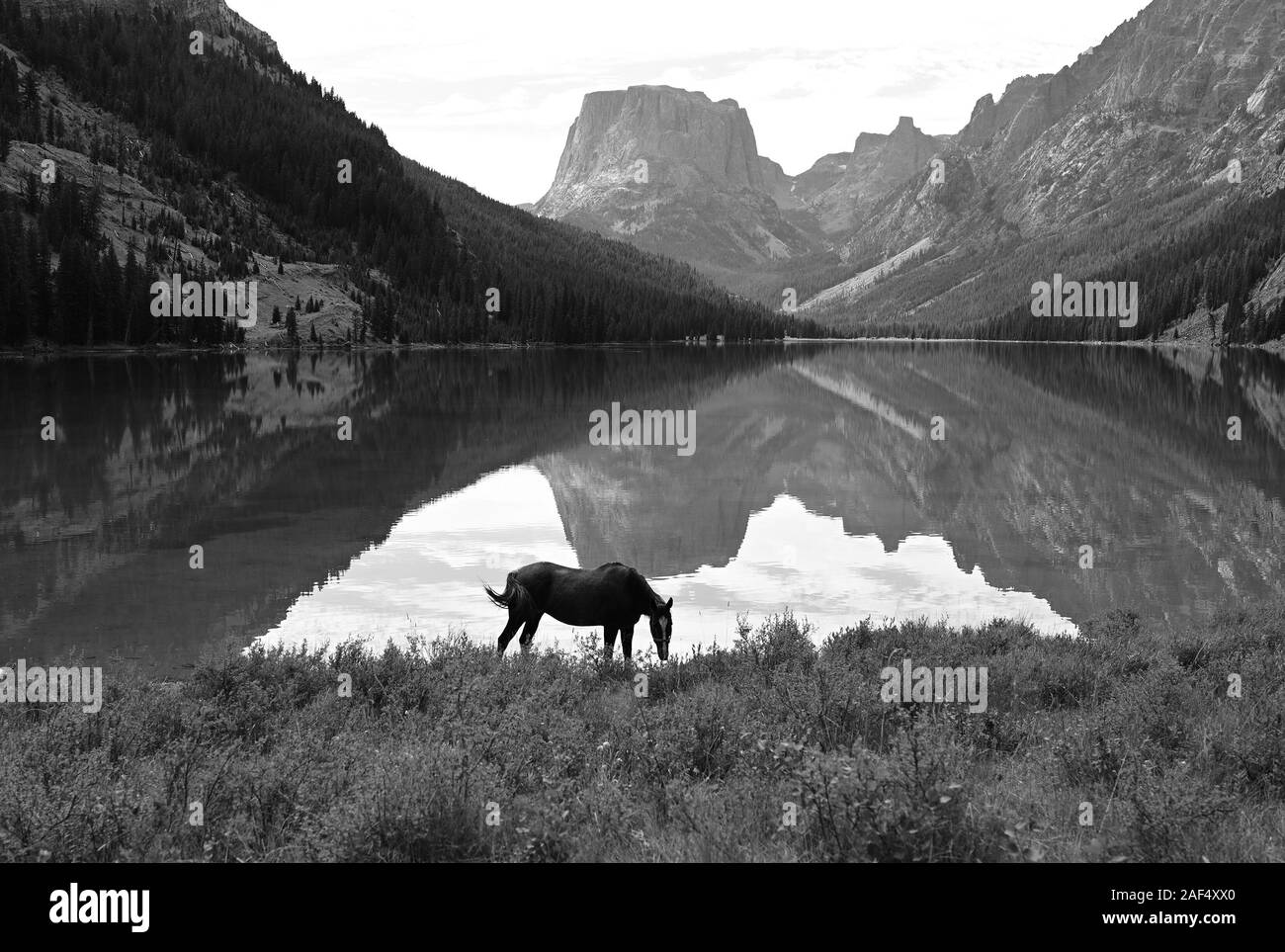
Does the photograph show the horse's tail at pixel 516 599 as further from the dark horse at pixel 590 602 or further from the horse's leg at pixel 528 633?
the horse's leg at pixel 528 633

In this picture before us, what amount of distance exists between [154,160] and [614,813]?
7076 inches

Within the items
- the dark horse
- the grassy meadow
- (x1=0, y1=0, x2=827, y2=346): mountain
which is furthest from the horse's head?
(x1=0, y1=0, x2=827, y2=346): mountain

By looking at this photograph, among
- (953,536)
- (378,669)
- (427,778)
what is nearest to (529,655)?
(378,669)

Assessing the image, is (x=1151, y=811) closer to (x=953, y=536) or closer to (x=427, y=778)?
(x=427, y=778)

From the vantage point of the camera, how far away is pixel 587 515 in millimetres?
26250

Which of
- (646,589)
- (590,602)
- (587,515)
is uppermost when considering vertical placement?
(587,515)

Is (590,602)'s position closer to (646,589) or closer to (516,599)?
(646,589)

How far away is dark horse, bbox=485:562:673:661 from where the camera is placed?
594 inches

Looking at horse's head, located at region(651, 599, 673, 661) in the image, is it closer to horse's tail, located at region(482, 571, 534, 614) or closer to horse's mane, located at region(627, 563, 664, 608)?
horse's mane, located at region(627, 563, 664, 608)

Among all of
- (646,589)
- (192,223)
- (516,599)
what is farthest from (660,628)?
(192,223)

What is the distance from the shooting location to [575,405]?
56.2 metres

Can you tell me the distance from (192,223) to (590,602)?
512 ft

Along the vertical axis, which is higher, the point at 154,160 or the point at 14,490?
the point at 154,160
